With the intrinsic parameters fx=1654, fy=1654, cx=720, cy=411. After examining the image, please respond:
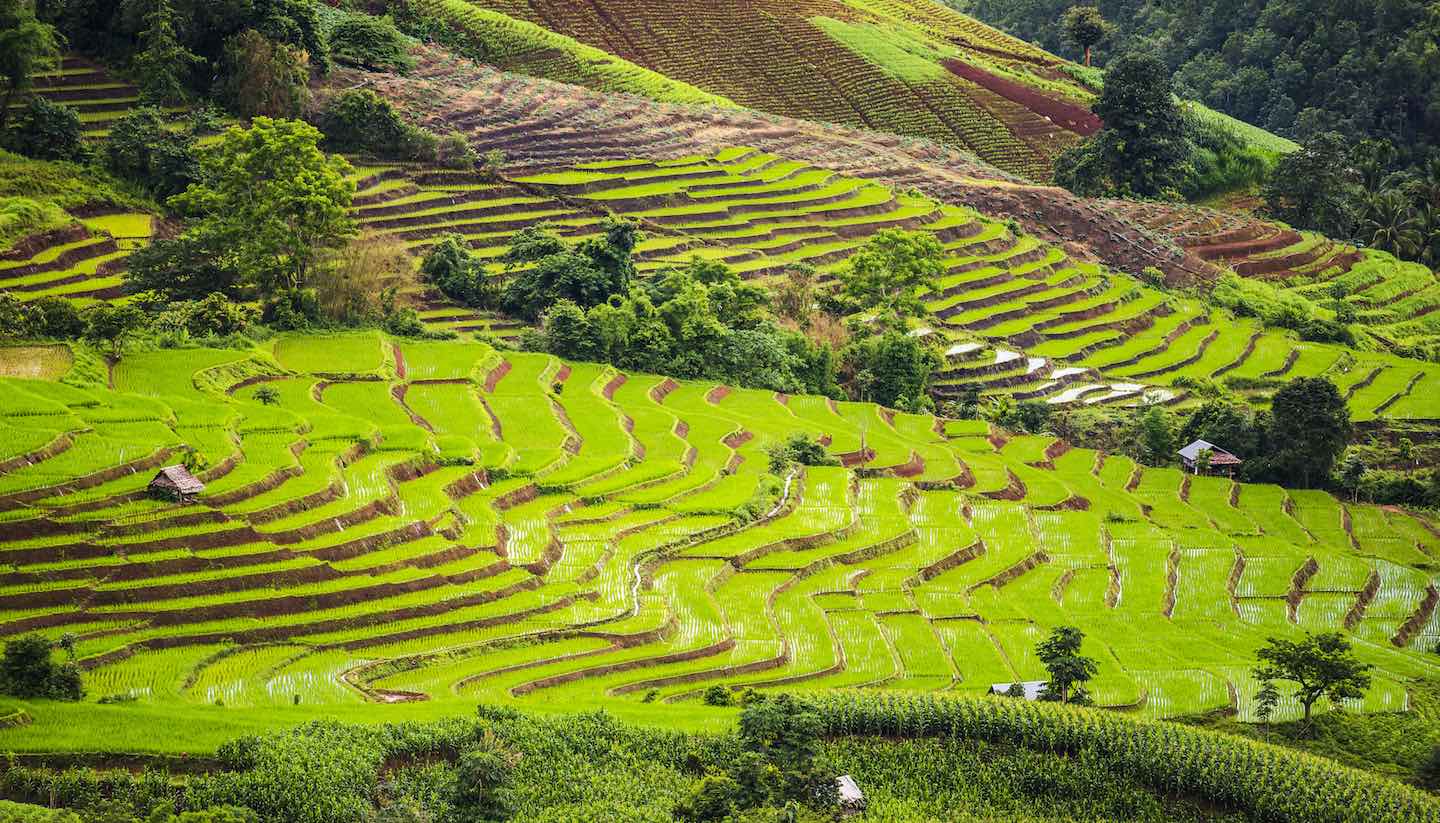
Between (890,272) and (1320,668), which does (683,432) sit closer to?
(890,272)

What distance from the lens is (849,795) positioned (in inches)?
948

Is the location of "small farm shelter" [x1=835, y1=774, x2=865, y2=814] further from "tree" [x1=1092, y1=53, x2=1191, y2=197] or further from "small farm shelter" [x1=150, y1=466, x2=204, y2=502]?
"tree" [x1=1092, y1=53, x2=1191, y2=197]

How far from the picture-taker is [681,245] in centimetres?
6203

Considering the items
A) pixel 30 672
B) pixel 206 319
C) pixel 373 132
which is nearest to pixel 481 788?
pixel 30 672

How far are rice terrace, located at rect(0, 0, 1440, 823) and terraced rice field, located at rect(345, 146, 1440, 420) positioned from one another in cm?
29

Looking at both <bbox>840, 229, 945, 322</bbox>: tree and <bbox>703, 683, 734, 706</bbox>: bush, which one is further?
<bbox>840, 229, 945, 322</bbox>: tree

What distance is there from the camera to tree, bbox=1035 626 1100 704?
94.7 ft

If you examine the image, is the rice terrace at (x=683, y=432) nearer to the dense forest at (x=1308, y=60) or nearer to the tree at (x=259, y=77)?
the tree at (x=259, y=77)

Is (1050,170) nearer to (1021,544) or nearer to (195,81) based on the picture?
(195,81)

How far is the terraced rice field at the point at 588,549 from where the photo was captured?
89.9ft

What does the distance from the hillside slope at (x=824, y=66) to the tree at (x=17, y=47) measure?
2738cm

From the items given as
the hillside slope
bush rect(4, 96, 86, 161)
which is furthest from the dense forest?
bush rect(4, 96, 86, 161)

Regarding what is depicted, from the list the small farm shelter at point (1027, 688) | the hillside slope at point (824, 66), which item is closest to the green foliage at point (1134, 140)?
the hillside slope at point (824, 66)

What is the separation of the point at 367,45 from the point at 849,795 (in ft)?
178
